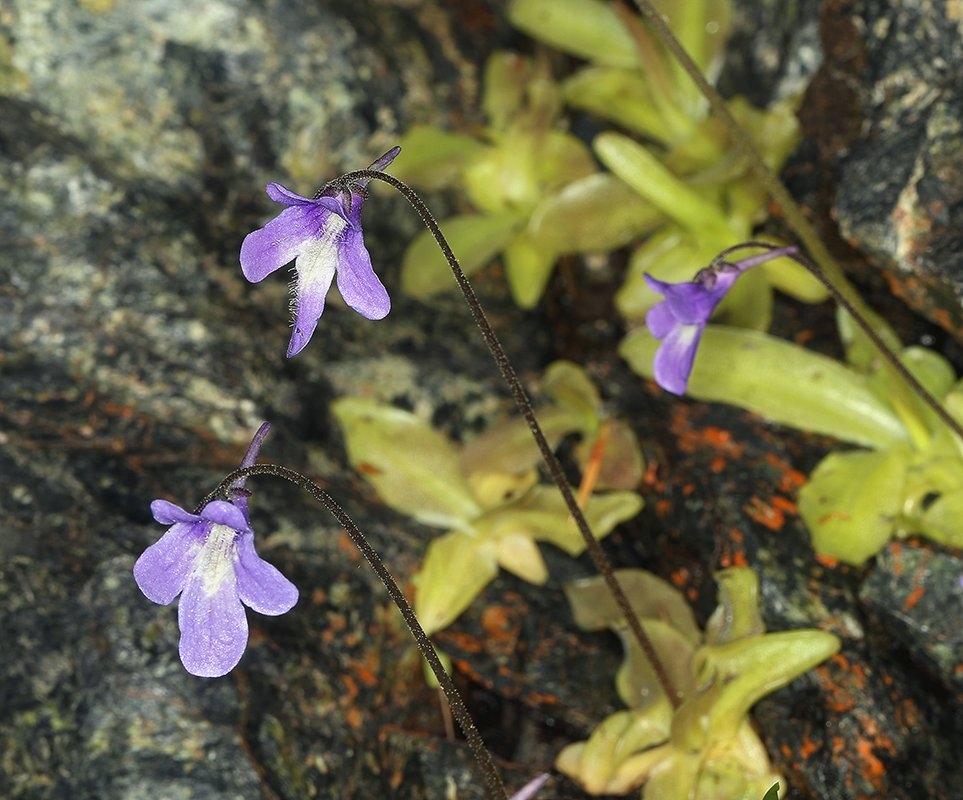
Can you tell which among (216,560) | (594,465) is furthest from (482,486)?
(216,560)

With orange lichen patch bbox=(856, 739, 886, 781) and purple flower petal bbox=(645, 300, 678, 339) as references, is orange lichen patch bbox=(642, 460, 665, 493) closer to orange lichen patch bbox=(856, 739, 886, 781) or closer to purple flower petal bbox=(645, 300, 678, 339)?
purple flower petal bbox=(645, 300, 678, 339)

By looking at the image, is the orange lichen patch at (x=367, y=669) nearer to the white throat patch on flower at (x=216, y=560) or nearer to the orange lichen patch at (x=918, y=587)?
the white throat patch on flower at (x=216, y=560)

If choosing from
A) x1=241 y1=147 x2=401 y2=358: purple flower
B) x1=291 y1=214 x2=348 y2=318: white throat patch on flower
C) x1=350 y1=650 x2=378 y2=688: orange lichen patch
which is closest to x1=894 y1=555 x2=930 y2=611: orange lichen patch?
x1=350 y1=650 x2=378 y2=688: orange lichen patch

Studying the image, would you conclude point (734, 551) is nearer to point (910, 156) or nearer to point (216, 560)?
point (910, 156)

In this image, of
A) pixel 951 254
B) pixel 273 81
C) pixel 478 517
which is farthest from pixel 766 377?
pixel 273 81

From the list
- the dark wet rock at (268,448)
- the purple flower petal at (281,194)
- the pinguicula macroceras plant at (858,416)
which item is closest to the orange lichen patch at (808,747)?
the dark wet rock at (268,448)

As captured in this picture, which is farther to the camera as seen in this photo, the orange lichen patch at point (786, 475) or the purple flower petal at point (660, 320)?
the orange lichen patch at point (786, 475)
